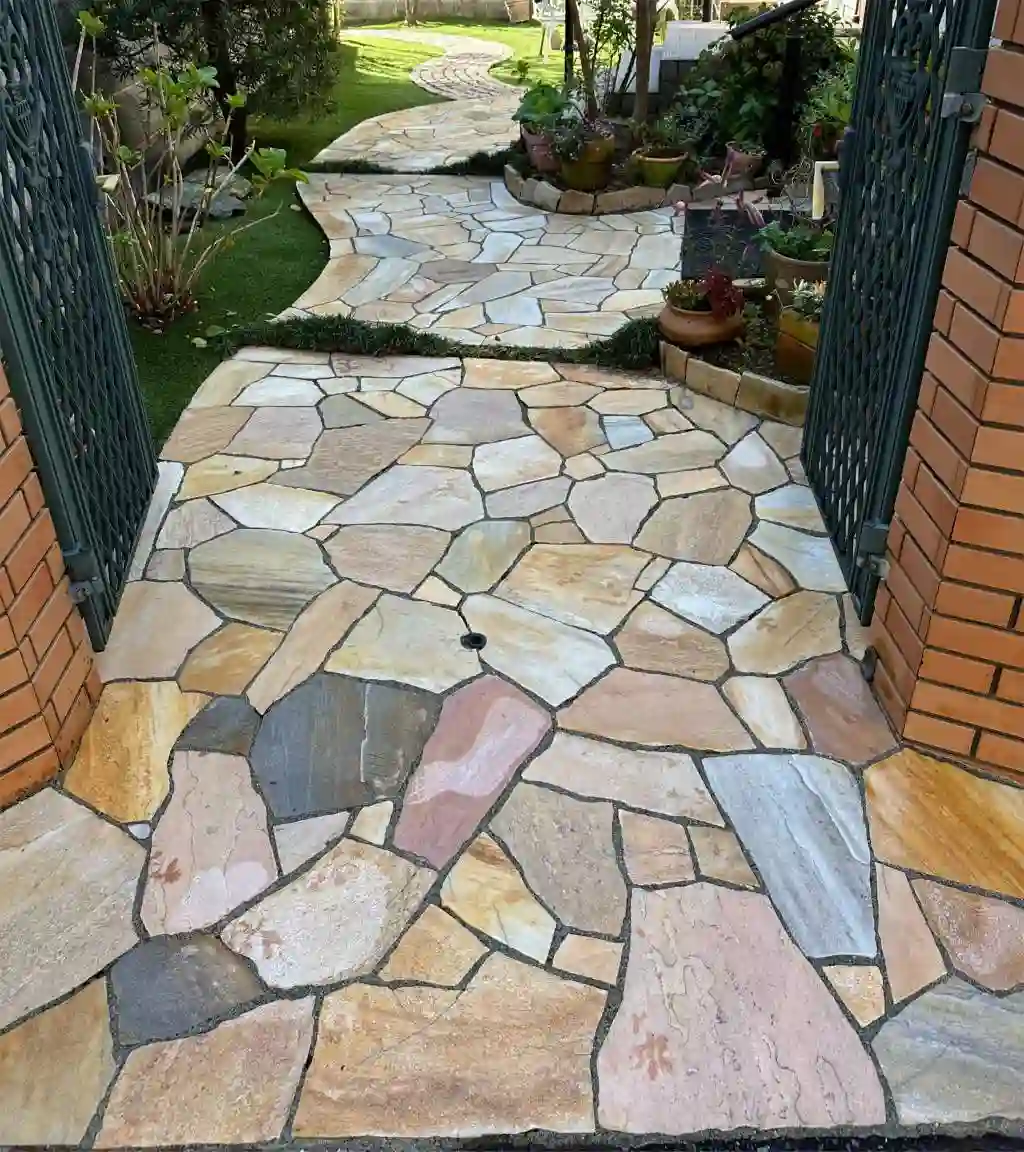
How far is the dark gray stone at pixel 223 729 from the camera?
242 centimetres

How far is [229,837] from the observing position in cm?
218

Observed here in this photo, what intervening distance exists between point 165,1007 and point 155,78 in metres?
4.03

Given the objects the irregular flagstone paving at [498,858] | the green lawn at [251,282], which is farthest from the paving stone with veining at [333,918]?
the green lawn at [251,282]

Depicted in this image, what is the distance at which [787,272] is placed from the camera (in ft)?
14.4

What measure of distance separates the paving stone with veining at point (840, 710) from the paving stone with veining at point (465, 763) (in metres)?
0.67

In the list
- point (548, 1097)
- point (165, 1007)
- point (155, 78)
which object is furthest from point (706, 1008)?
point (155, 78)

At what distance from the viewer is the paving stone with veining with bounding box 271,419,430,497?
11.8ft

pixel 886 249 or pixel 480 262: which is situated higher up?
pixel 886 249

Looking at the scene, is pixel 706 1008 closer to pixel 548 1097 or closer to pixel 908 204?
pixel 548 1097

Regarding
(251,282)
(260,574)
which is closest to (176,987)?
(260,574)

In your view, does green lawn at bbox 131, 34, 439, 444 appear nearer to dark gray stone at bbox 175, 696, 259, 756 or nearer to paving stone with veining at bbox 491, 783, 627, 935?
dark gray stone at bbox 175, 696, 259, 756

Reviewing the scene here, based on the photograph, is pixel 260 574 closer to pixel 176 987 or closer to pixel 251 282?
pixel 176 987

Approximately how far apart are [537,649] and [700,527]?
88cm

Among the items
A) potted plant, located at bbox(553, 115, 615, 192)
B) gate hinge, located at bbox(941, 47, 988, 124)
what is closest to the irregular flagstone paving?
gate hinge, located at bbox(941, 47, 988, 124)
